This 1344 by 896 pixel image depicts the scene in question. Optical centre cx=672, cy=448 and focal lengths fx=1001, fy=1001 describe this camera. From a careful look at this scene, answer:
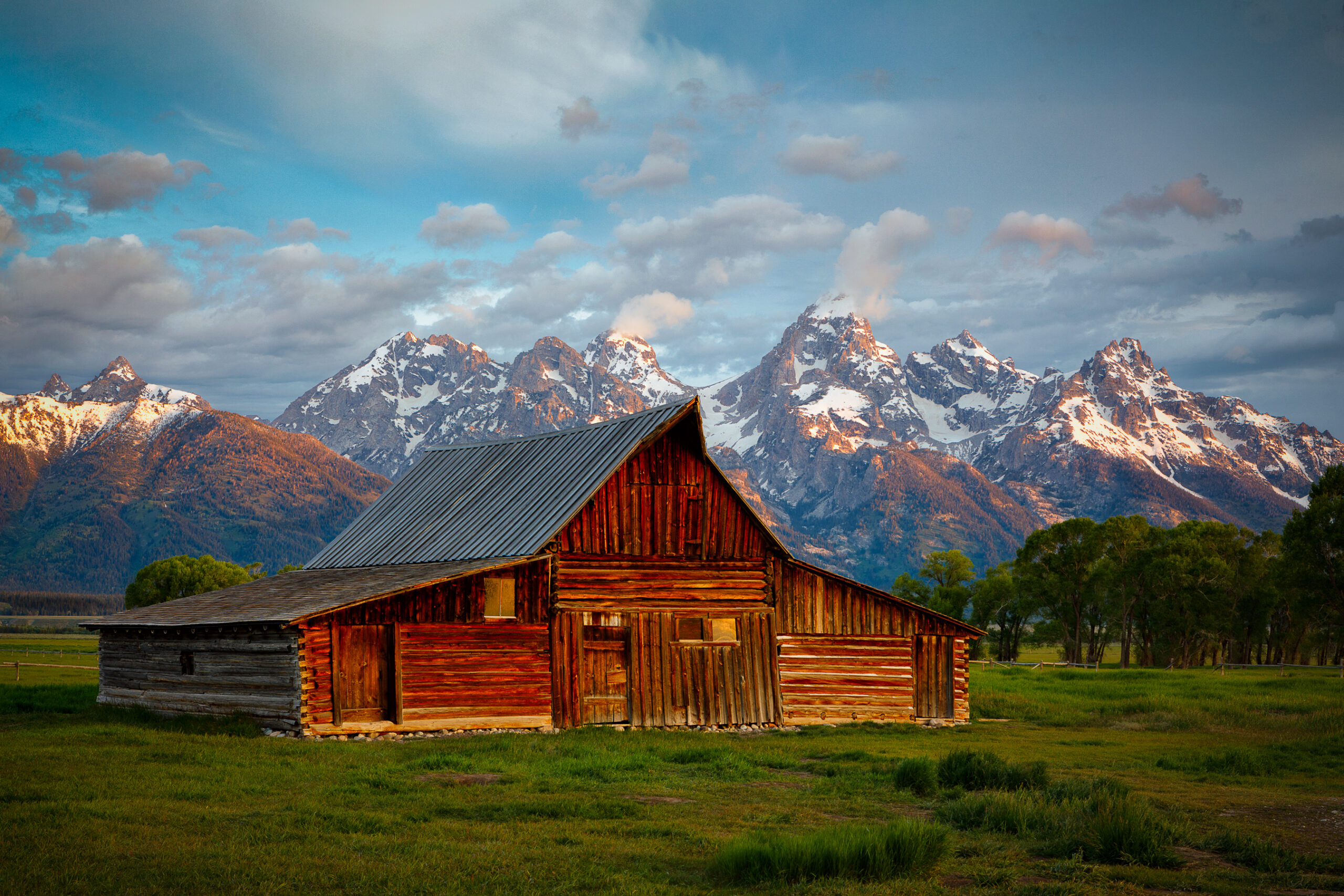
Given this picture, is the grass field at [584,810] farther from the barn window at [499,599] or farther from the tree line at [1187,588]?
the tree line at [1187,588]

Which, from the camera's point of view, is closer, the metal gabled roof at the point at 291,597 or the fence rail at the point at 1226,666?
the metal gabled roof at the point at 291,597

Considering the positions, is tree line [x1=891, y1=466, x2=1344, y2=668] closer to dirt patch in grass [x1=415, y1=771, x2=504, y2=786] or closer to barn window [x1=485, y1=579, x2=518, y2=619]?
barn window [x1=485, y1=579, x2=518, y2=619]

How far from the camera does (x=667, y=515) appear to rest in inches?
1203

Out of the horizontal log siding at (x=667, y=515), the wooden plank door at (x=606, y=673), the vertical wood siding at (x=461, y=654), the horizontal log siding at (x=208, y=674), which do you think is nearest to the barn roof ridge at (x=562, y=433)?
the horizontal log siding at (x=667, y=515)

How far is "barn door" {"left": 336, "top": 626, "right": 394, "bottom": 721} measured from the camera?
25469mm

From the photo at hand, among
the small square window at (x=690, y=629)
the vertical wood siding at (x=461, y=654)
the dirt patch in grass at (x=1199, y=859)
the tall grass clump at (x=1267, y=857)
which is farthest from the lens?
the small square window at (x=690, y=629)

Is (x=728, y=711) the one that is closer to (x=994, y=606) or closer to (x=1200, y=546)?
(x=1200, y=546)

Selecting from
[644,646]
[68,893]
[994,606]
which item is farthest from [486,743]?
[994,606]

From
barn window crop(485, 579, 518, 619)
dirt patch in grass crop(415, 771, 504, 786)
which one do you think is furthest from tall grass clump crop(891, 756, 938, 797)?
barn window crop(485, 579, 518, 619)

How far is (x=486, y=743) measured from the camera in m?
22.7

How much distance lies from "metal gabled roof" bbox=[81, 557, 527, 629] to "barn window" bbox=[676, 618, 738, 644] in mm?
5941

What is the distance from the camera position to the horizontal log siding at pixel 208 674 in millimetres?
24625

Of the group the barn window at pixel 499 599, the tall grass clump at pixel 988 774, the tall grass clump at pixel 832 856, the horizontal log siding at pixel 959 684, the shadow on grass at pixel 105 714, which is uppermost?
the barn window at pixel 499 599

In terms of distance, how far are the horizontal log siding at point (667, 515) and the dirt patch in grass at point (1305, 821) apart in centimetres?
1696
